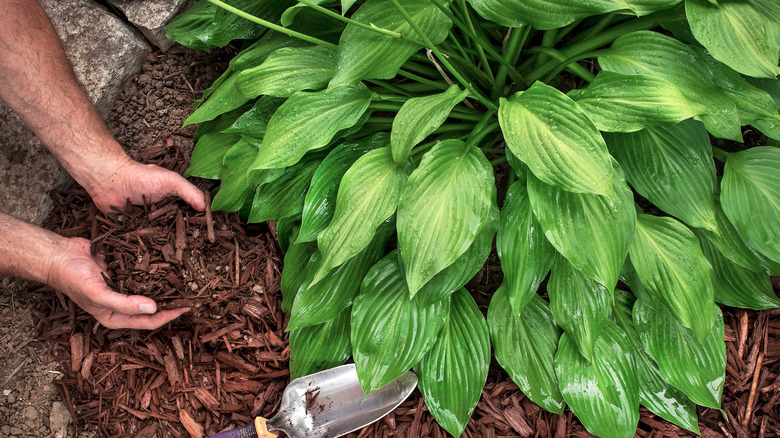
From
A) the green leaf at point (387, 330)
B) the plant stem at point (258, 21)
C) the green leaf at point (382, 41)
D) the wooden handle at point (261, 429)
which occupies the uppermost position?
the plant stem at point (258, 21)

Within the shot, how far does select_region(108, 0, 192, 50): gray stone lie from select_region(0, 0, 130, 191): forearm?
0.83ft

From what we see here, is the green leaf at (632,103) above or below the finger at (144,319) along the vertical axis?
above

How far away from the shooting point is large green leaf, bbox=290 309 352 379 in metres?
1.40

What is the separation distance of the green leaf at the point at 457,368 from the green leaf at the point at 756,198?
0.68m

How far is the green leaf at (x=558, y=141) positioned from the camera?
37.2 inches

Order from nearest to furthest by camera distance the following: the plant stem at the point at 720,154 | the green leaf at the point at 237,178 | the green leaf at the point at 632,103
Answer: the green leaf at the point at 632,103 → the plant stem at the point at 720,154 → the green leaf at the point at 237,178

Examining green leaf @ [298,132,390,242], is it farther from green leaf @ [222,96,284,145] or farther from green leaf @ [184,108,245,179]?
green leaf @ [184,108,245,179]

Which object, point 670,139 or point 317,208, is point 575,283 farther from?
point 317,208

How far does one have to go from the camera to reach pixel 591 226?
1046mm

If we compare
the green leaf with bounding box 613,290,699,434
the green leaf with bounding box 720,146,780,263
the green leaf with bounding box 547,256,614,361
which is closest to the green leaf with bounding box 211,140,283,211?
the green leaf with bounding box 547,256,614,361

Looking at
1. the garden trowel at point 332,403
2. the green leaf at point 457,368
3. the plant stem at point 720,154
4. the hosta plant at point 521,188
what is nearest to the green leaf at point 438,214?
the hosta plant at point 521,188

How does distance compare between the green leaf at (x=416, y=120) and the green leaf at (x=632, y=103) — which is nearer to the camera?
the green leaf at (x=632, y=103)

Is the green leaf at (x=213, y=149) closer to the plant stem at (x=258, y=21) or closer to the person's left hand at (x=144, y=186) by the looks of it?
the person's left hand at (x=144, y=186)

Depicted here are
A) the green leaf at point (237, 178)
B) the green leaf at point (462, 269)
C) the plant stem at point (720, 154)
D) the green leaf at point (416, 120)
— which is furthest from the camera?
the green leaf at point (237, 178)
